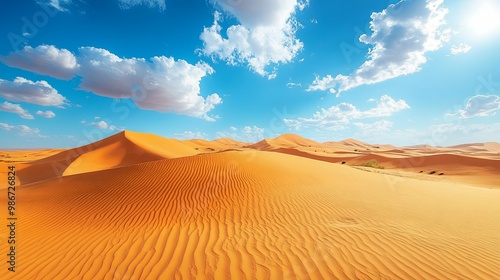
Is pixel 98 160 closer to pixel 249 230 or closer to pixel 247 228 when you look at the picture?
pixel 247 228

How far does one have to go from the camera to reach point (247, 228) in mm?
5562

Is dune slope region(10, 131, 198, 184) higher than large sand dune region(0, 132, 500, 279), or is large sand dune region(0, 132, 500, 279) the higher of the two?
dune slope region(10, 131, 198, 184)

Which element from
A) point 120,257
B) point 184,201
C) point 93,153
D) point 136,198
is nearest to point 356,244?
point 120,257

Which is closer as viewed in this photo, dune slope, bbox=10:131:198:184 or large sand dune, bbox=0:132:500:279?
large sand dune, bbox=0:132:500:279

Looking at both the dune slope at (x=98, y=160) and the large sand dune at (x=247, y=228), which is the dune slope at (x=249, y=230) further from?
the dune slope at (x=98, y=160)

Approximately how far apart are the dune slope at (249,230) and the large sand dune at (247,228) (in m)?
0.03

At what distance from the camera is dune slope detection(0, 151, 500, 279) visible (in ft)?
12.6

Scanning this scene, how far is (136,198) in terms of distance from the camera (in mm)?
7926

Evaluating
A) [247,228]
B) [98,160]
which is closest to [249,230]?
[247,228]

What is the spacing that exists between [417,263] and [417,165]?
34163 millimetres

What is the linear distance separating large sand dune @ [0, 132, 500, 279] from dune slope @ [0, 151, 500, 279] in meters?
0.03

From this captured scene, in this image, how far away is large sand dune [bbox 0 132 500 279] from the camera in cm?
384

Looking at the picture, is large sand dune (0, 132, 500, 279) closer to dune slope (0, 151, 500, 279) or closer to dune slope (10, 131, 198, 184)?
dune slope (0, 151, 500, 279)

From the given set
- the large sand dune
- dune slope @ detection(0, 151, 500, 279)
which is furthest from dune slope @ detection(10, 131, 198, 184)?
dune slope @ detection(0, 151, 500, 279)
